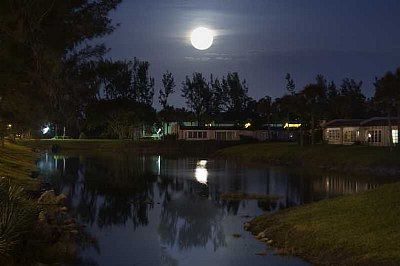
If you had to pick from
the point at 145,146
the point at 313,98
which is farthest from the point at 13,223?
the point at 145,146

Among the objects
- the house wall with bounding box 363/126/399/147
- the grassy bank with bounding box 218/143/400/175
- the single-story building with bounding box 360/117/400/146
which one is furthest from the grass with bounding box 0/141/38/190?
the single-story building with bounding box 360/117/400/146

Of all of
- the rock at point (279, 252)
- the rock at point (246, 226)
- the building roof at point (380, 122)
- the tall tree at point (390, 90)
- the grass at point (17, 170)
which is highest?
the tall tree at point (390, 90)

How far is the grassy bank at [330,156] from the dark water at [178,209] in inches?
269

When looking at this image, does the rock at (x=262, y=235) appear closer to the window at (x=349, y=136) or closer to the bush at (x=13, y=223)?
the bush at (x=13, y=223)

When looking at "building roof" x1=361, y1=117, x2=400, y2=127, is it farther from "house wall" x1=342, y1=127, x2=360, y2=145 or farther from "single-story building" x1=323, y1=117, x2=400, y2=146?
"house wall" x1=342, y1=127, x2=360, y2=145

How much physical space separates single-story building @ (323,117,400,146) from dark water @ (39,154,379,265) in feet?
89.4

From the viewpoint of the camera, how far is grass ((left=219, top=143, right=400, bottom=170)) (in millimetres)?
57316

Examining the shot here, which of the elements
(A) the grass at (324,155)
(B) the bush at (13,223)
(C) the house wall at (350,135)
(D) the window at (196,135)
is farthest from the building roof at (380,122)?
(B) the bush at (13,223)

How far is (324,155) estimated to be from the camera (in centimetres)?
6769

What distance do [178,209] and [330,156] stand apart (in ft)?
127

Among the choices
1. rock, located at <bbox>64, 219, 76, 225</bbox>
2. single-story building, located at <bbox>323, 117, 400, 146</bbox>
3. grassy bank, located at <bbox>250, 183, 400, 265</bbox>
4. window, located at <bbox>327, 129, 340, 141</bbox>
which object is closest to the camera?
grassy bank, located at <bbox>250, 183, 400, 265</bbox>

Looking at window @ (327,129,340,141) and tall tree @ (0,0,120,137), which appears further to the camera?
window @ (327,129,340,141)

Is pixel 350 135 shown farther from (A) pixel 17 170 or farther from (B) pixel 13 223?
(B) pixel 13 223

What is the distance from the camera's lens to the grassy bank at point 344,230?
50.1ft
